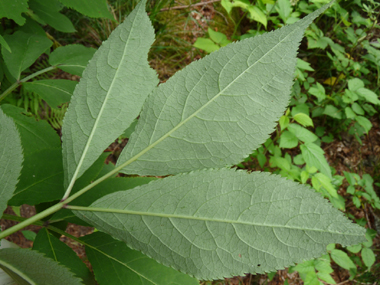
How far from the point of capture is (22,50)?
40.9 inches

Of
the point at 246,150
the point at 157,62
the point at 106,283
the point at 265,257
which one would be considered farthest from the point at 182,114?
the point at 157,62

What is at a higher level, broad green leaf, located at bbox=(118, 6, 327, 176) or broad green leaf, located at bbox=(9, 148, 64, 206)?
broad green leaf, located at bbox=(118, 6, 327, 176)

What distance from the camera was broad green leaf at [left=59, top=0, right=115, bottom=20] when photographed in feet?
3.16

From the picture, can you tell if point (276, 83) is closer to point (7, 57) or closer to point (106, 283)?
point (106, 283)

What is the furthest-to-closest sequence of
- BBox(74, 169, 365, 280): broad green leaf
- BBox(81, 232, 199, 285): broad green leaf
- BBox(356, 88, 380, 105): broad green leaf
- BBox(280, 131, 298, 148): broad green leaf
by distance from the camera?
1. BBox(356, 88, 380, 105): broad green leaf
2. BBox(280, 131, 298, 148): broad green leaf
3. BBox(81, 232, 199, 285): broad green leaf
4. BBox(74, 169, 365, 280): broad green leaf

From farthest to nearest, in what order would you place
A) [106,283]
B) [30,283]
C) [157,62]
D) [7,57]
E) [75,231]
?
[157,62] → [75,231] → [7,57] → [106,283] → [30,283]

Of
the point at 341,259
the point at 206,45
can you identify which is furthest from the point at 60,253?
the point at 341,259

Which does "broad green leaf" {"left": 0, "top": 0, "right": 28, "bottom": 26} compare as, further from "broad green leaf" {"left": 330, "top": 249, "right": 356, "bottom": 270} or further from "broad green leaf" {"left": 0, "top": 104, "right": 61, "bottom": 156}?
"broad green leaf" {"left": 330, "top": 249, "right": 356, "bottom": 270}

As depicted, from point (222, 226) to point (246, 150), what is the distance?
117 mm

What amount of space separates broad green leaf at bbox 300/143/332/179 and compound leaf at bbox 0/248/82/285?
6.88 feet

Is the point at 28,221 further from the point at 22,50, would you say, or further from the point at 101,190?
the point at 22,50

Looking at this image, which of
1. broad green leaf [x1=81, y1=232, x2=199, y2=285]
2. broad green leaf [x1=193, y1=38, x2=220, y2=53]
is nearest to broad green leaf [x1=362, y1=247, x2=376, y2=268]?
broad green leaf [x1=193, y1=38, x2=220, y2=53]

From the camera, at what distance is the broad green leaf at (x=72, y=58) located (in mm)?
1001

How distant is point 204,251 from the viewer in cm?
39
